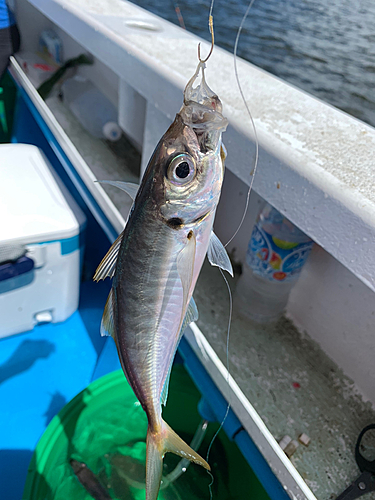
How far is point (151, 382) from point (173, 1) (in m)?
10.0

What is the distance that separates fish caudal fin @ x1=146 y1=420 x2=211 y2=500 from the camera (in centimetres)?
73

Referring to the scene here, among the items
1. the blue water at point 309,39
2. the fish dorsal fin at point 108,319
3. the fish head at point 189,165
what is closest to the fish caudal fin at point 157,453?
the fish dorsal fin at point 108,319

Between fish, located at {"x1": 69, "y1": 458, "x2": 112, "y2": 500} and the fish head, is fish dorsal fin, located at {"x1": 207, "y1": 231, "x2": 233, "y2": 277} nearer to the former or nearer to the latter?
the fish head

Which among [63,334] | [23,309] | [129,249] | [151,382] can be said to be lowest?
[63,334]

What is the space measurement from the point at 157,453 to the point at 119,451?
0.75m

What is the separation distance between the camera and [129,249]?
2.09ft

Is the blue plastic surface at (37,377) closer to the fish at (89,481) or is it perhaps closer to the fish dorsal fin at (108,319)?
the fish at (89,481)

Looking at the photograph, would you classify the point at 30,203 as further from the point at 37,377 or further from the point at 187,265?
the point at 187,265

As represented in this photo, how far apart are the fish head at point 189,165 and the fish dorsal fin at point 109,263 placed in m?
0.13

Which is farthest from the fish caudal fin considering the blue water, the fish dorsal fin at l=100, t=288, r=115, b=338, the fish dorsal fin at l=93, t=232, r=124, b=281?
the blue water

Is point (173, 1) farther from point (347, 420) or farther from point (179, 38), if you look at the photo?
point (347, 420)

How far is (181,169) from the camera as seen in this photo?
1.93 ft

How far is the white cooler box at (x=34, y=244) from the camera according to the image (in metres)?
1.48

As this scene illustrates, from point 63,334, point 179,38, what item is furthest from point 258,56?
point 63,334
